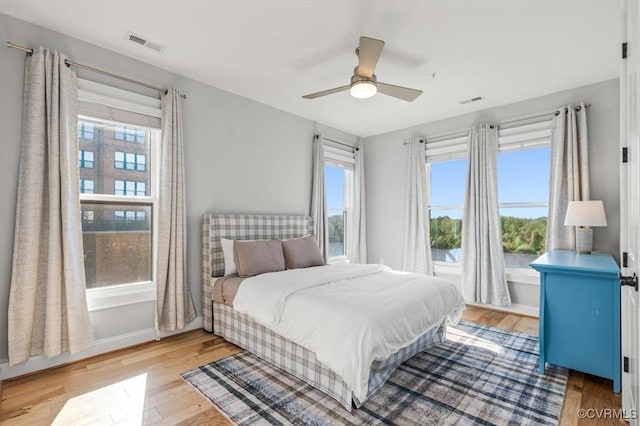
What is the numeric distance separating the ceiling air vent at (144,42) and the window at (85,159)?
1.05m

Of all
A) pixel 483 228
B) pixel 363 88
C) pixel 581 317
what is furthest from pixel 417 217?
pixel 363 88

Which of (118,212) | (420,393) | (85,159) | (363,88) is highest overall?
(363,88)

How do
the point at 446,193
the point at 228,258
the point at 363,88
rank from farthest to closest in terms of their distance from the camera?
1. the point at 446,193
2. the point at 228,258
3. the point at 363,88

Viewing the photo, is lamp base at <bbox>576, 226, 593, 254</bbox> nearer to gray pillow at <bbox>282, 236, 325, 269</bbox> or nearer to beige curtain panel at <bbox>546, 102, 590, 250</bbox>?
beige curtain panel at <bbox>546, 102, 590, 250</bbox>

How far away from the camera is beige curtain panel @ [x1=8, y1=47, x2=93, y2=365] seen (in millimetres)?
2328

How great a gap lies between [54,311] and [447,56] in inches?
155

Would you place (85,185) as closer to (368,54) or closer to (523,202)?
(368,54)

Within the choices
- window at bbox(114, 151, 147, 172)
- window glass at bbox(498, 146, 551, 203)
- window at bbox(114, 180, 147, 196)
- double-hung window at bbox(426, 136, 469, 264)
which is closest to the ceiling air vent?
window at bbox(114, 151, 147, 172)

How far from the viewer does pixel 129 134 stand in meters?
3.04

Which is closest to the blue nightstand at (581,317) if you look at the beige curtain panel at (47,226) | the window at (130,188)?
the window at (130,188)

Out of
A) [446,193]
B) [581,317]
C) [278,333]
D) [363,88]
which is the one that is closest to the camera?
[581,317]

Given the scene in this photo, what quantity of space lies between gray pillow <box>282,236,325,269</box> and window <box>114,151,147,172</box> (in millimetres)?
1666

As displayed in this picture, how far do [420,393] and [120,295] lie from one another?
2681mm

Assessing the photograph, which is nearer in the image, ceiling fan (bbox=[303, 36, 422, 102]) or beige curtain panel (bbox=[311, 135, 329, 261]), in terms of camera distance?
ceiling fan (bbox=[303, 36, 422, 102])
